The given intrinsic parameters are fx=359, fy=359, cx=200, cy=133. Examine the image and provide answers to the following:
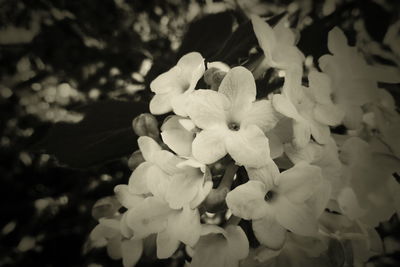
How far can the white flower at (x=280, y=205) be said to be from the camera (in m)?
0.34

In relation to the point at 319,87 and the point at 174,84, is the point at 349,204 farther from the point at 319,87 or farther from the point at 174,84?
the point at 174,84

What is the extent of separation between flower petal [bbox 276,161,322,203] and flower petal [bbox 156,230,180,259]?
121 mm

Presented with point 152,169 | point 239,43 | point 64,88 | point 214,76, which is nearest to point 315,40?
point 239,43

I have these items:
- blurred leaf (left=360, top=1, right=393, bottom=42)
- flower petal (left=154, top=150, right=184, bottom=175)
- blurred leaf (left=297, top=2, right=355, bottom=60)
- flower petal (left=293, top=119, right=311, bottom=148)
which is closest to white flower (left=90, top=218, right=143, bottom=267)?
flower petal (left=154, top=150, right=184, bottom=175)

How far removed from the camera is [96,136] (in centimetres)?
52

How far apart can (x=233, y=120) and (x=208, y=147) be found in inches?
2.0

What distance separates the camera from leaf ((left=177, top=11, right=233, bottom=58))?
556mm

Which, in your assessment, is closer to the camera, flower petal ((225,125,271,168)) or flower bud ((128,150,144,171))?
flower petal ((225,125,271,168))

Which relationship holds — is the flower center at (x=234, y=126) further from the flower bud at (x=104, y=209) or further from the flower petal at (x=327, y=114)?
the flower bud at (x=104, y=209)

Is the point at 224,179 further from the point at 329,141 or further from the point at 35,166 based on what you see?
the point at 35,166

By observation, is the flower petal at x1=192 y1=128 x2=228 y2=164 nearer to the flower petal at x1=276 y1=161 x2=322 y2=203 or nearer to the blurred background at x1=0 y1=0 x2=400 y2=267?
the flower petal at x1=276 y1=161 x2=322 y2=203

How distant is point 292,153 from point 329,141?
49 millimetres

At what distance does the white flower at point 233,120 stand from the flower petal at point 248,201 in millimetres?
23

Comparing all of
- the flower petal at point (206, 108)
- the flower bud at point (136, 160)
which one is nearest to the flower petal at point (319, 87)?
the flower petal at point (206, 108)
